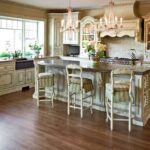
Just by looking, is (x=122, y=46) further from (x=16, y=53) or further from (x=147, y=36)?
(x=16, y=53)

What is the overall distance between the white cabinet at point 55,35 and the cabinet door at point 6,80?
2.05 m

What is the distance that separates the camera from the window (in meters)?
6.93

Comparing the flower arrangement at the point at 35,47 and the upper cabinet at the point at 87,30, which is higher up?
the upper cabinet at the point at 87,30

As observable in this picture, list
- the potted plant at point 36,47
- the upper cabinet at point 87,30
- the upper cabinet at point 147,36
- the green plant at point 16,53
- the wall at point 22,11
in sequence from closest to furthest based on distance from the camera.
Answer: the upper cabinet at point 147,36 < the wall at point 22,11 < the green plant at point 16,53 < the upper cabinet at point 87,30 < the potted plant at point 36,47

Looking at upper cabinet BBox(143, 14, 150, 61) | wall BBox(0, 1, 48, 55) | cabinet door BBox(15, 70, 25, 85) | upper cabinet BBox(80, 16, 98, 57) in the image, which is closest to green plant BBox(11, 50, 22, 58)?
cabinet door BBox(15, 70, 25, 85)

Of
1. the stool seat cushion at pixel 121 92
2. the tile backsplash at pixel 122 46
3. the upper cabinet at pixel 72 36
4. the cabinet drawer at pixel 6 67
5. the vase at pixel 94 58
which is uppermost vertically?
the upper cabinet at pixel 72 36

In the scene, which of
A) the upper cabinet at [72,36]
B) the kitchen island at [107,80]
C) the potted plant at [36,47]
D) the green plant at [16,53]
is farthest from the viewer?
the upper cabinet at [72,36]

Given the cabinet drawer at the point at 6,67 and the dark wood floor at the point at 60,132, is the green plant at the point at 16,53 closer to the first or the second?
the cabinet drawer at the point at 6,67

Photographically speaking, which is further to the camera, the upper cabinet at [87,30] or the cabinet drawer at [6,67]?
the upper cabinet at [87,30]

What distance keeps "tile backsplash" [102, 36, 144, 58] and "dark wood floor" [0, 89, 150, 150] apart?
298cm

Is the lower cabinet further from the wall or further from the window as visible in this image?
the wall

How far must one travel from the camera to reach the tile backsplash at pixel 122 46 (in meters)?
6.66

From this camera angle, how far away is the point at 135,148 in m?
3.08

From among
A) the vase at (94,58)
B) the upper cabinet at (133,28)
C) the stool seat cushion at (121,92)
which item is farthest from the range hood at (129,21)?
the stool seat cushion at (121,92)
